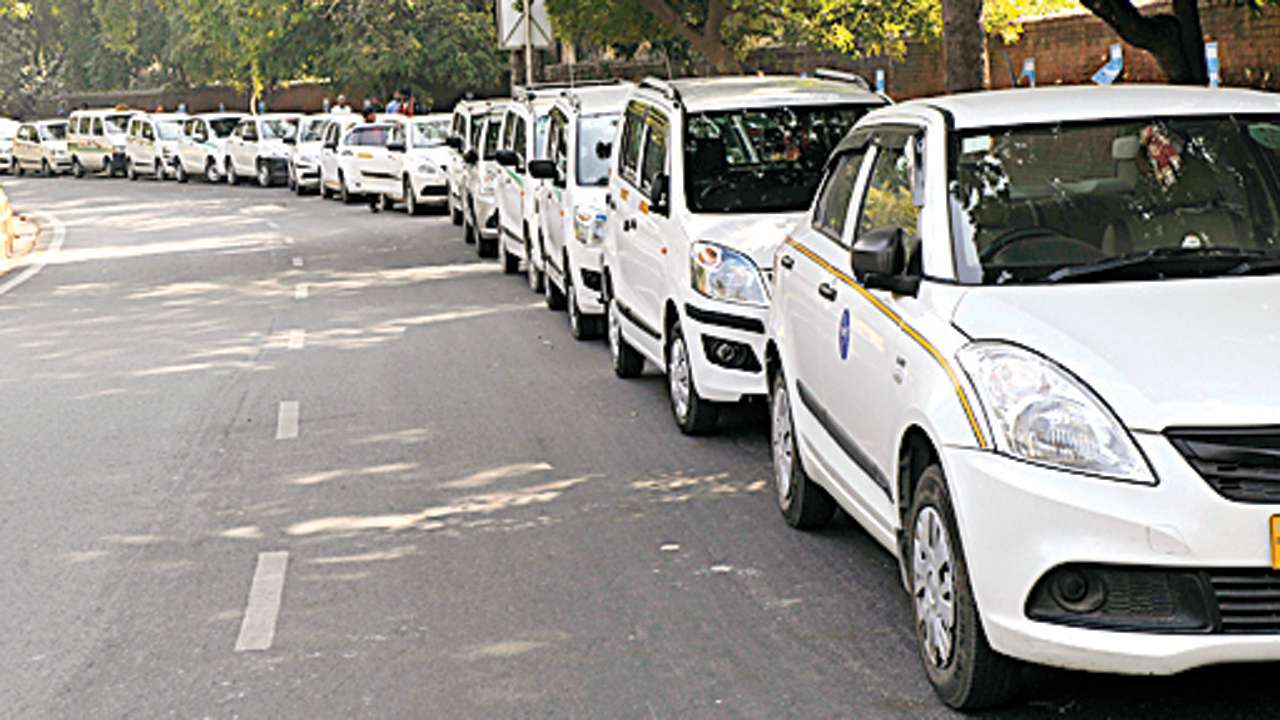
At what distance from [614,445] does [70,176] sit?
49.3 metres

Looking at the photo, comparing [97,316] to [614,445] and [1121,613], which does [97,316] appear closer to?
[614,445]

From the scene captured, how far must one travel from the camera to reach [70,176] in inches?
2228

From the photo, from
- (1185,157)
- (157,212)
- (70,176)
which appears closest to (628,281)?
(1185,157)

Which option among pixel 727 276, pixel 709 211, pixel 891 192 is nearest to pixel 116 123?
pixel 709 211

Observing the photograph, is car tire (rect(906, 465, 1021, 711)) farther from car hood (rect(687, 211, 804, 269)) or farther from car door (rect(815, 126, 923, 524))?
car hood (rect(687, 211, 804, 269))

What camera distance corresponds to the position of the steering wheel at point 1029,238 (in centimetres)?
627

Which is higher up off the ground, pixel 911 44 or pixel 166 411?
pixel 911 44

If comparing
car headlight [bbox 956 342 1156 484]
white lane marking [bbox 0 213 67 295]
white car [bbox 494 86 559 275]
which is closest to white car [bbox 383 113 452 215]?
white lane marking [bbox 0 213 67 295]

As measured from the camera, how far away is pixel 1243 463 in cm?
498

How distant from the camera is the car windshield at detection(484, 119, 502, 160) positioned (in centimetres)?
2164

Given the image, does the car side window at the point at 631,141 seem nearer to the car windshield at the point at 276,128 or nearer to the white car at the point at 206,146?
the car windshield at the point at 276,128

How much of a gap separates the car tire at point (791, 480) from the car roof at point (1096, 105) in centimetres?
161

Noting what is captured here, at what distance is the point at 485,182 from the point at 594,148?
21.1 feet

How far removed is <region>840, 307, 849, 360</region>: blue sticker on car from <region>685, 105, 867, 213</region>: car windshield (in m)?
4.09
